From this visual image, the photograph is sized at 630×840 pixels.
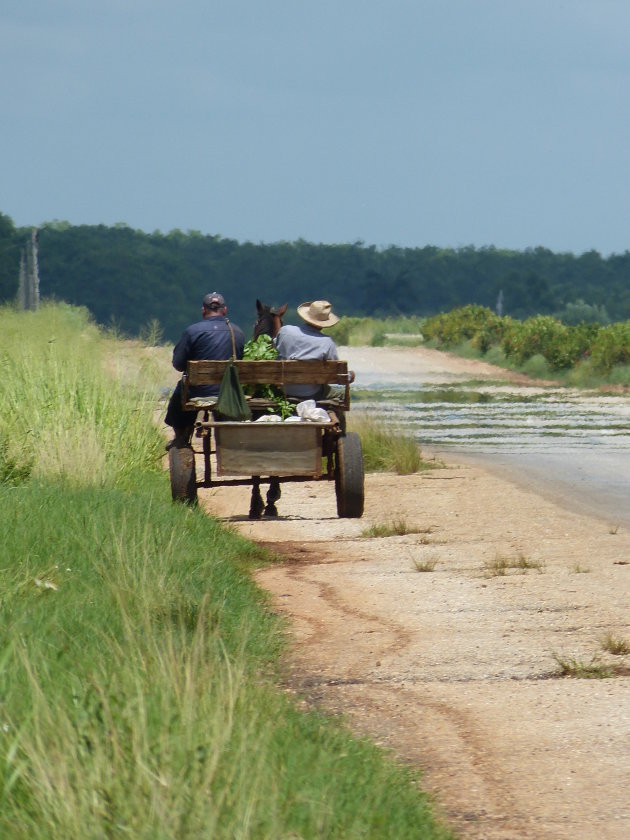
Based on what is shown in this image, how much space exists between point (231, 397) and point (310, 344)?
3.95 ft

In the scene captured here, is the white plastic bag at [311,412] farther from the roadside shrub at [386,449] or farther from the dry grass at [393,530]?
the roadside shrub at [386,449]

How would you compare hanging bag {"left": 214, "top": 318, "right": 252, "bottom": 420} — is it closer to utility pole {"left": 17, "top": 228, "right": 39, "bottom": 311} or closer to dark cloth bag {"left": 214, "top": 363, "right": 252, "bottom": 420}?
dark cloth bag {"left": 214, "top": 363, "right": 252, "bottom": 420}

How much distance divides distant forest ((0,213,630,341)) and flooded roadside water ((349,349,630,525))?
71.5 m

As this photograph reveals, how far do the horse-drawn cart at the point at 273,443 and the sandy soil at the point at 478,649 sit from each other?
49 centimetres

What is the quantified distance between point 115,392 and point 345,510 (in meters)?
3.59

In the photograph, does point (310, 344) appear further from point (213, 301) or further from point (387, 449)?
point (387, 449)

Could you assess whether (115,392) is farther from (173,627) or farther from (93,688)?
(93,688)

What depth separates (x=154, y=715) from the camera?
4.67m

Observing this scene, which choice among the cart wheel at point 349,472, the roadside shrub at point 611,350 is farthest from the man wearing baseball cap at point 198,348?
the roadside shrub at point 611,350

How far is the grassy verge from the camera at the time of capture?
155 inches

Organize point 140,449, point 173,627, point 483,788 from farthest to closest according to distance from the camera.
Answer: point 140,449 < point 173,627 < point 483,788

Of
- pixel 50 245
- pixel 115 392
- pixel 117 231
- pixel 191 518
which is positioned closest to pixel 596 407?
pixel 115 392

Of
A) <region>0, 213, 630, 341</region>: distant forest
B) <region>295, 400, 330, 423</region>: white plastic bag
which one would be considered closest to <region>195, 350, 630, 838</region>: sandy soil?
<region>295, 400, 330, 423</region>: white plastic bag

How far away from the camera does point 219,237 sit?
157 metres
